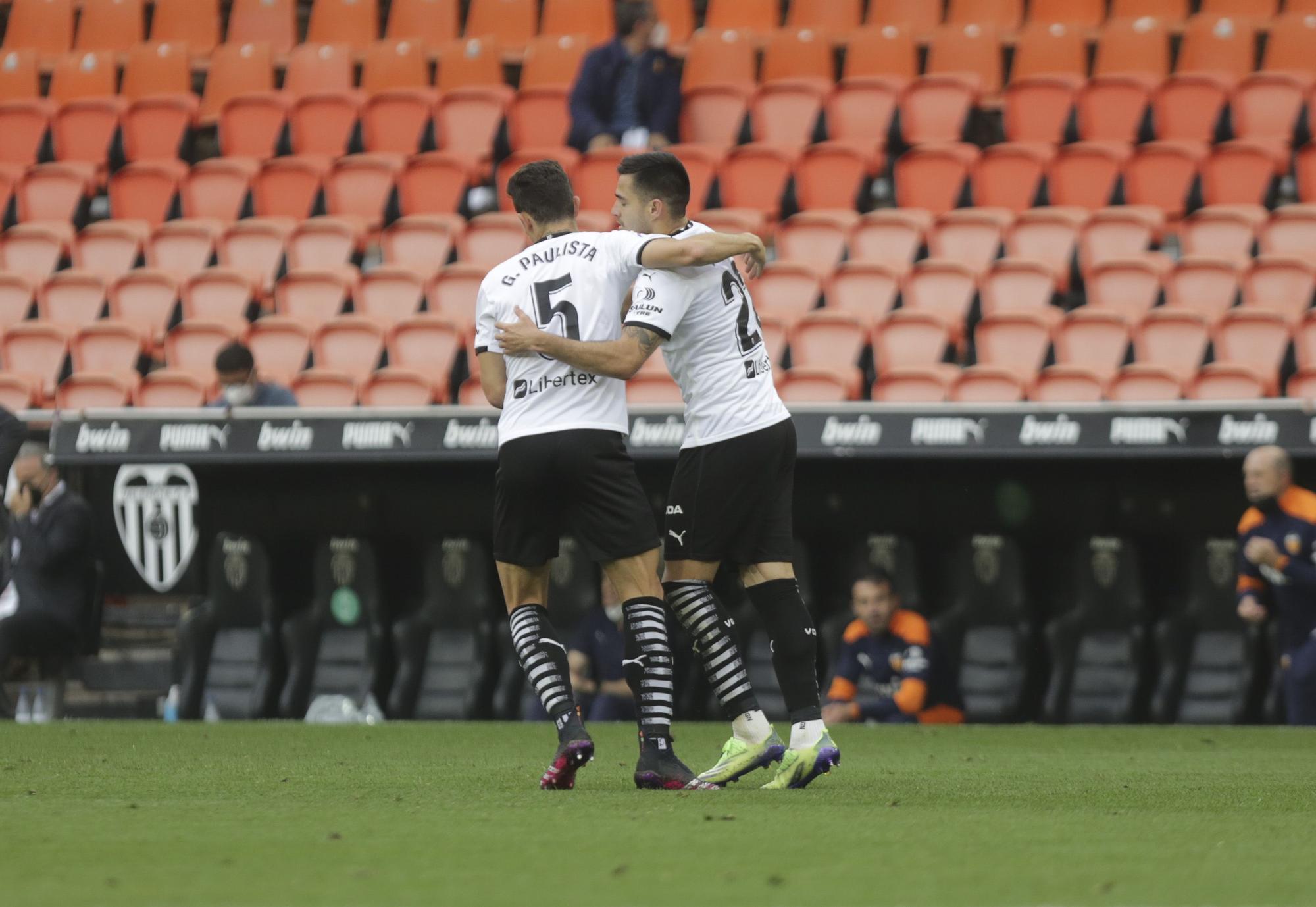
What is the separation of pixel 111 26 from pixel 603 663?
26.4 ft

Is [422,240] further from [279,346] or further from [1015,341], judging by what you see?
[1015,341]

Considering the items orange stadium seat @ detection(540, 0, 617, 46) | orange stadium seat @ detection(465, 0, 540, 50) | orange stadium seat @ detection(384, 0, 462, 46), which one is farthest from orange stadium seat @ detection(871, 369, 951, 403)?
orange stadium seat @ detection(384, 0, 462, 46)

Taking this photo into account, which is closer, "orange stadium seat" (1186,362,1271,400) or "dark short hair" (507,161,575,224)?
"dark short hair" (507,161,575,224)

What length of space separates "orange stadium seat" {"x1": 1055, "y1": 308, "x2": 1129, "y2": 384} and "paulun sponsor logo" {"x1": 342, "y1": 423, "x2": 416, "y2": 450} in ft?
11.2

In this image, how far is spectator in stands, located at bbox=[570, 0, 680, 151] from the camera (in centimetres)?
1212

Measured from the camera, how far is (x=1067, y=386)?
959 cm

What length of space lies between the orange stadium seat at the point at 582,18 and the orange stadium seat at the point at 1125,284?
4.79 meters

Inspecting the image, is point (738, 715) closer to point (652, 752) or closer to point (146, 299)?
point (652, 752)

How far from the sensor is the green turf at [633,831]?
3.53 meters

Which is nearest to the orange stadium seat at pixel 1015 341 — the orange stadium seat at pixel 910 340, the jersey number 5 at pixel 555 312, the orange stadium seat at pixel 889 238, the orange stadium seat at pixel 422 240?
the orange stadium seat at pixel 910 340

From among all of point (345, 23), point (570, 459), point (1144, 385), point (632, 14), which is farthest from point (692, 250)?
point (345, 23)

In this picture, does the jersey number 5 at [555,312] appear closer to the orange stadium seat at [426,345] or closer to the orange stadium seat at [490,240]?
the orange stadium seat at [426,345]

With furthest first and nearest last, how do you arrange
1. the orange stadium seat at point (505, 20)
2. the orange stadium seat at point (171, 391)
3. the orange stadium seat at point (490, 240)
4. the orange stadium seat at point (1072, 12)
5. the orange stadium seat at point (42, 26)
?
the orange stadium seat at point (42, 26), the orange stadium seat at point (505, 20), the orange stadium seat at point (1072, 12), the orange stadium seat at point (490, 240), the orange stadium seat at point (171, 391)

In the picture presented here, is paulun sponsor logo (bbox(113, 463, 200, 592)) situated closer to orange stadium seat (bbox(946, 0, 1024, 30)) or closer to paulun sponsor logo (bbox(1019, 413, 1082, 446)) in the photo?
paulun sponsor logo (bbox(1019, 413, 1082, 446))
